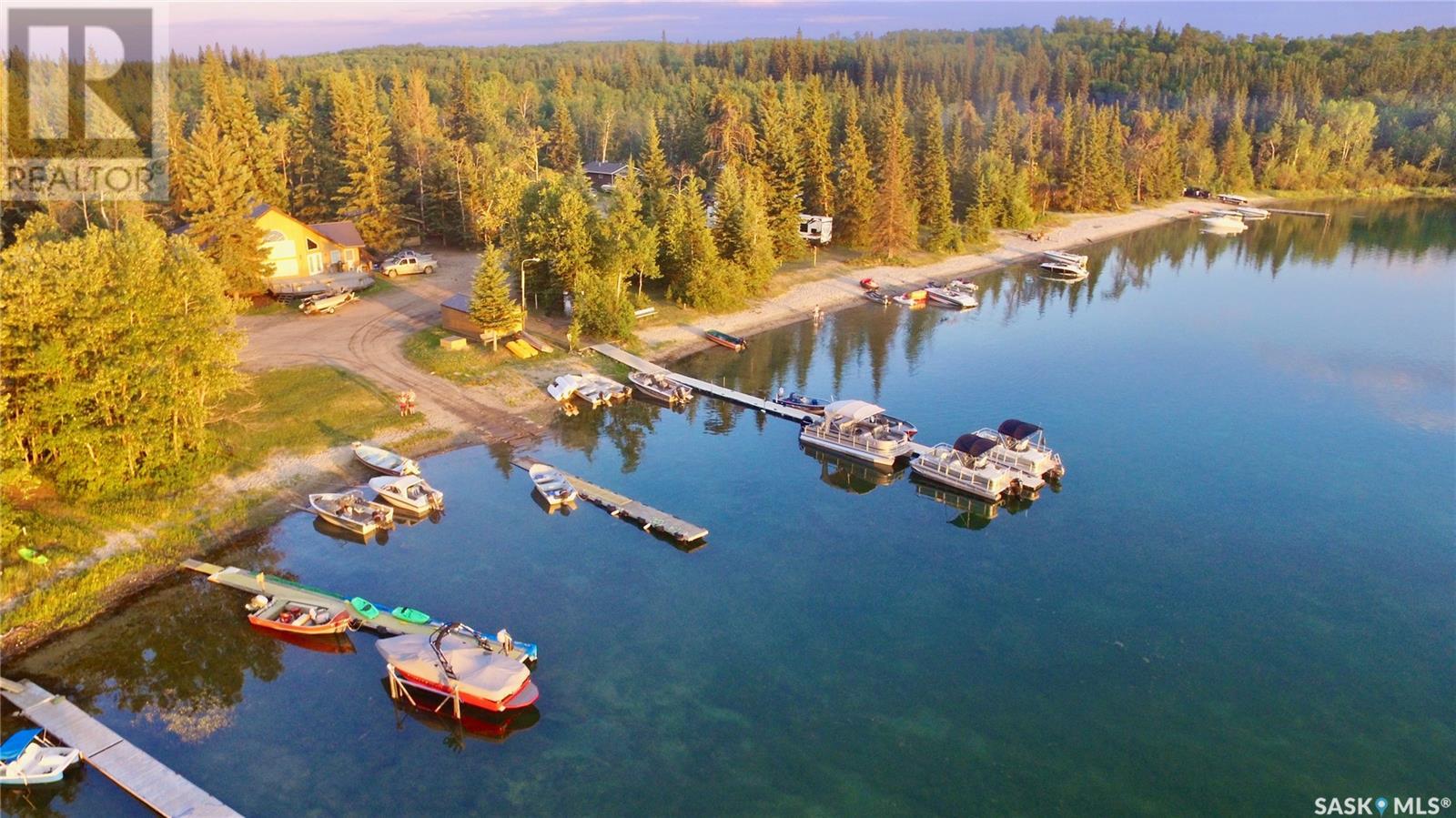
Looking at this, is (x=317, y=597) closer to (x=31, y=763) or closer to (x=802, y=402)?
(x=31, y=763)

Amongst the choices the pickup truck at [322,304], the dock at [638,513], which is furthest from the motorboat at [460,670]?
Answer: the pickup truck at [322,304]

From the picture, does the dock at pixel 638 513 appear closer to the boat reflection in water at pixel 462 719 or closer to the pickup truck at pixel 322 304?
the boat reflection in water at pixel 462 719

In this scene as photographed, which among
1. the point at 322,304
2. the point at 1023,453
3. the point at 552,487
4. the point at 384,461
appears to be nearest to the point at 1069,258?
the point at 1023,453

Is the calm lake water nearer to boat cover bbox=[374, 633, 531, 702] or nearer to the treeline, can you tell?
boat cover bbox=[374, 633, 531, 702]

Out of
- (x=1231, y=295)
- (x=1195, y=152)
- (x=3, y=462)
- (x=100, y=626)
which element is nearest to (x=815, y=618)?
(x=100, y=626)

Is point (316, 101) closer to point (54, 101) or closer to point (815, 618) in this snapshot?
point (54, 101)

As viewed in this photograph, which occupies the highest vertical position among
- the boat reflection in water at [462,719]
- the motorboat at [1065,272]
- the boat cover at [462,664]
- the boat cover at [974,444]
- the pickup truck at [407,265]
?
the motorboat at [1065,272]
